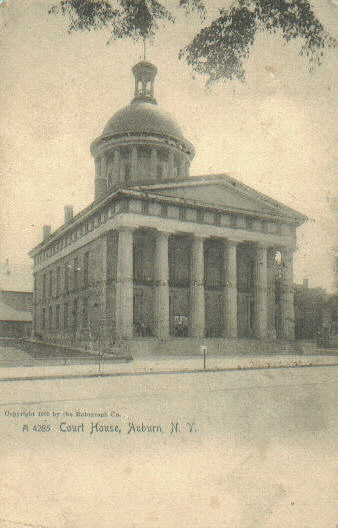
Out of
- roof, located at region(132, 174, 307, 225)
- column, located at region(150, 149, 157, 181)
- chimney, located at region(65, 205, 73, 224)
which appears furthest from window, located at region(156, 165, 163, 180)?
roof, located at region(132, 174, 307, 225)

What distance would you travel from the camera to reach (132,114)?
41000 mm

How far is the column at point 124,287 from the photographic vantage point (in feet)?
92.2

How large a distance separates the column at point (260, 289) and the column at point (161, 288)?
7657 mm

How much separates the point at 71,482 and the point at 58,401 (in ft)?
17.8

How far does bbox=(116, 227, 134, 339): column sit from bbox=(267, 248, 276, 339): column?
1110 centimetres

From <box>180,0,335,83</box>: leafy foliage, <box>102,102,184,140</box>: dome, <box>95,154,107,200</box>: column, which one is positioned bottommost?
<box>180,0,335,83</box>: leafy foliage

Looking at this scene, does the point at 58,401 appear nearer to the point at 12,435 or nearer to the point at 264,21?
the point at 12,435

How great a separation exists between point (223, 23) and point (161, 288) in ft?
78.3

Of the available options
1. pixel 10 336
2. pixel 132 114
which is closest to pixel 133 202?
pixel 132 114

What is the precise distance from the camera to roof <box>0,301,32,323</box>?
58719 millimetres

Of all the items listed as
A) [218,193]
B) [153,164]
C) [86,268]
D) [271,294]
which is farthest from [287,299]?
[153,164]

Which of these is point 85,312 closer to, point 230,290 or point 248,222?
point 230,290

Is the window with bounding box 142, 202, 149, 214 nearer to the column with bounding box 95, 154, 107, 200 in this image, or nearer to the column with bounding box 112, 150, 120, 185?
the column with bounding box 112, 150, 120, 185

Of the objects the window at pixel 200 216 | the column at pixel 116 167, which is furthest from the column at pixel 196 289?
the column at pixel 116 167
